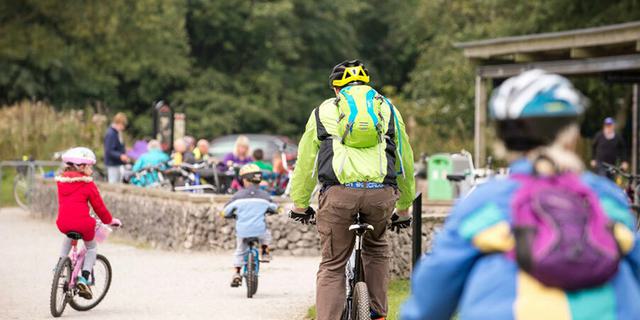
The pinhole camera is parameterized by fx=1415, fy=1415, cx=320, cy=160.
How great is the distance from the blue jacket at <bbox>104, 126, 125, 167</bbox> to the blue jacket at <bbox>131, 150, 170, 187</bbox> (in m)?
0.36

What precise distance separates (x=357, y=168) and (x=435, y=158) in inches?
696

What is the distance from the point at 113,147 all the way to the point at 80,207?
12114mm

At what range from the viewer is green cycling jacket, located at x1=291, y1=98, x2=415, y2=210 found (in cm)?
764

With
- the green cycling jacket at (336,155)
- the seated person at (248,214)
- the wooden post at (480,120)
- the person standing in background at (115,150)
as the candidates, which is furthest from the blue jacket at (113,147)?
the green cycling jacket at (336,155)

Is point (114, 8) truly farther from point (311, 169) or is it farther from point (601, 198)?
point (601, 198)

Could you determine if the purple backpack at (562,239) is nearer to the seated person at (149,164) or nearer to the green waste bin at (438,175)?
the seated person at (149,164)

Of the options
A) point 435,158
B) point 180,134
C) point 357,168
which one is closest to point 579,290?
point 357,168

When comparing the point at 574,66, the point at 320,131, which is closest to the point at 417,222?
the point at 320,131

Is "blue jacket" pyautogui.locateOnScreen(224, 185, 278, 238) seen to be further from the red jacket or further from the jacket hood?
the jacket hood

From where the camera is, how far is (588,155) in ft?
109

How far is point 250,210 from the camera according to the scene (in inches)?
496

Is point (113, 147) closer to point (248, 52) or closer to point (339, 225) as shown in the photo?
point (339, 225)

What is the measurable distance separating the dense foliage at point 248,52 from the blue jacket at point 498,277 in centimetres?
3355

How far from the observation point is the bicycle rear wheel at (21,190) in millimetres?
26889
